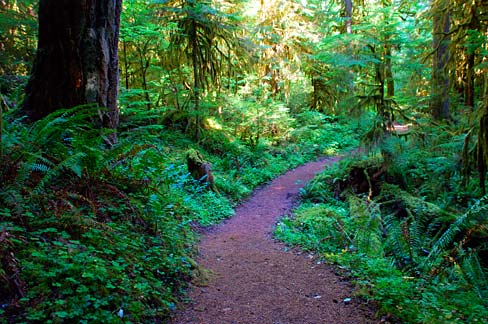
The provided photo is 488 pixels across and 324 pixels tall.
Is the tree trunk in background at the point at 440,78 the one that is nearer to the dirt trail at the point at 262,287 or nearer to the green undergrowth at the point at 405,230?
the green undergrowth at the point at 405,230

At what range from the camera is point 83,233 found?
11.5 ft

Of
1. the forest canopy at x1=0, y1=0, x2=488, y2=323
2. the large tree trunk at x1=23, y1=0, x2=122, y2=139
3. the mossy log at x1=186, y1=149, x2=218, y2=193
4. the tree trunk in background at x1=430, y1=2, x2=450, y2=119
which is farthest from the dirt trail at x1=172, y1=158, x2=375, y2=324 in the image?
the tree trunk in background at x1=430, y1=2, x2=450, y2=119

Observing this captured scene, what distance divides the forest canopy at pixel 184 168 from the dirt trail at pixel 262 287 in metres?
0.29

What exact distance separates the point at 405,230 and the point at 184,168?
5875mm

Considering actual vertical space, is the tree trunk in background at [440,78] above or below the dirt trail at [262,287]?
above

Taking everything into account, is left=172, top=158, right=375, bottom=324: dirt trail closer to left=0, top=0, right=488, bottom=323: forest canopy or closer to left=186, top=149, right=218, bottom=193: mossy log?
left=0, top=0, right=488, bottom=323: forest canopy

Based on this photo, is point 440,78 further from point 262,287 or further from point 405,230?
point 262,287

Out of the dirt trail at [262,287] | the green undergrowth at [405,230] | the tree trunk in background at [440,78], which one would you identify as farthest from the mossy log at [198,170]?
the tree trunk in background at [440,78]

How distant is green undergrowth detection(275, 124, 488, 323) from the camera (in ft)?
12.1

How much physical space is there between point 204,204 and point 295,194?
3.46 metres

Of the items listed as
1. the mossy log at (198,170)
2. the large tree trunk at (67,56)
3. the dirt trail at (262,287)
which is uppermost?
the large tree trunk at (67,56)

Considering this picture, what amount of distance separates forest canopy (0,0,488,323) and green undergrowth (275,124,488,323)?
0.12 feet

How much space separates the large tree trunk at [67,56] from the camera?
523 centimetres

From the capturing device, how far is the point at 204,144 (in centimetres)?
1245
